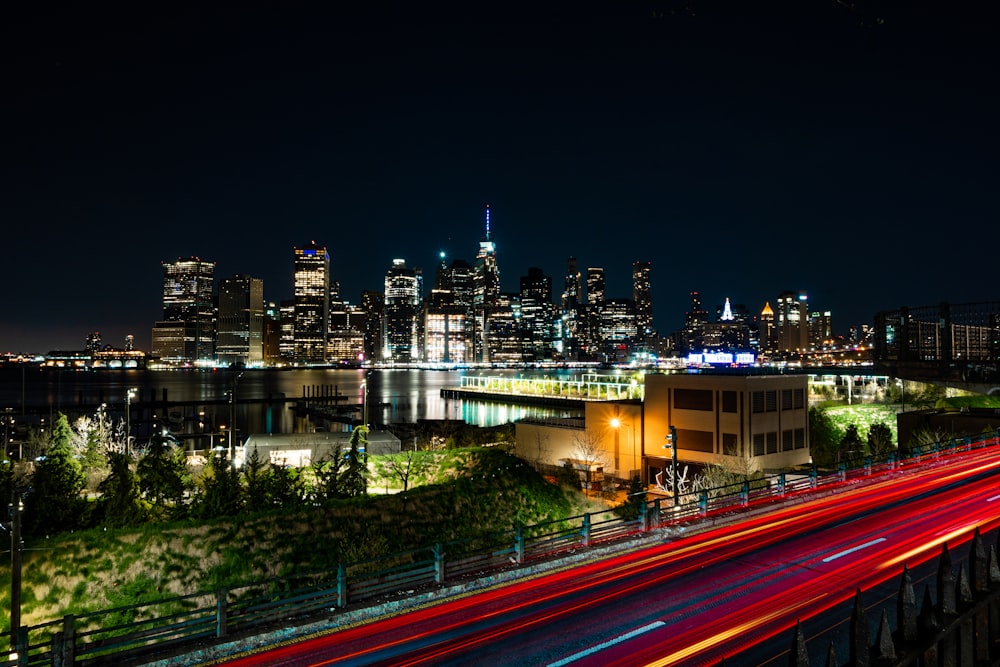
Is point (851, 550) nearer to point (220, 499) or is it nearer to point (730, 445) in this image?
point (220, 499)

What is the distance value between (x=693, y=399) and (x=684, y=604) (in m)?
33.0

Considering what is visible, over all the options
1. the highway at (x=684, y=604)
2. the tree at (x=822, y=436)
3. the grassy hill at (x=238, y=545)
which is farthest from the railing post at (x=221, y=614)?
the tree at (x=822, y=436)

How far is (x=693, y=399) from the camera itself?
43.1 meters

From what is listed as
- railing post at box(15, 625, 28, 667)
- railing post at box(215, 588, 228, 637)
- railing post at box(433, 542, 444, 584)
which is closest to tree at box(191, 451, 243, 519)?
railing post at box(433, 542, 444, 584)

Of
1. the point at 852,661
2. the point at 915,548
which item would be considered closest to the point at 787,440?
the point at 915,548

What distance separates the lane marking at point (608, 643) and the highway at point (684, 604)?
0.10 feet

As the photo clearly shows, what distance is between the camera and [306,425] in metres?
99.4

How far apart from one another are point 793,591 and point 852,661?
7292mm

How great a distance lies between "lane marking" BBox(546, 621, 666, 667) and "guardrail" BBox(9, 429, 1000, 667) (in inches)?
142

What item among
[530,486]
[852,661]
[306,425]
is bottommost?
[306,425]

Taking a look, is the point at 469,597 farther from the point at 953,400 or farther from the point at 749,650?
the point at 953,400

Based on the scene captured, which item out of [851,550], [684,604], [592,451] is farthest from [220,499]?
[592,451]

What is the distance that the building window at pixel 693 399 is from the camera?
139ft

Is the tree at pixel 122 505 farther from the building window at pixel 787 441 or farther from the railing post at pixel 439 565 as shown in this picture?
the building window at pixel 787 441
